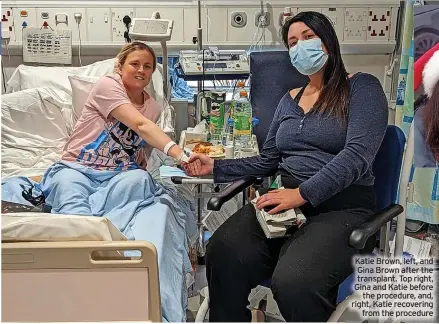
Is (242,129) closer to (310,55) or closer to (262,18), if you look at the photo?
(310,55)

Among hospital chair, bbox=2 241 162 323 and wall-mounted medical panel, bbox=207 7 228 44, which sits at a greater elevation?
wall-mounted medical panel, bbox=207 7 228 44

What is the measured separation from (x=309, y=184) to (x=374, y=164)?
1.15 feet

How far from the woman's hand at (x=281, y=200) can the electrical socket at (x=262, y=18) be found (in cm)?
153

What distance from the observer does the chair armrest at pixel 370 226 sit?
66.4 inches

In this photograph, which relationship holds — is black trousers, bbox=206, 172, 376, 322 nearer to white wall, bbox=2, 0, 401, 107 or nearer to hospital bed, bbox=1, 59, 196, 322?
hospital bed, bbox=1, 59, 196, 322

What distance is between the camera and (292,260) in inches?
72.9

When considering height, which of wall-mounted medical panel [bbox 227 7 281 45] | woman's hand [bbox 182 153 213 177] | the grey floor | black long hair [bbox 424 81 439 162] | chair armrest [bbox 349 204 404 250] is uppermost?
wall-mounted medical panel [bbox 227 7 281 45]

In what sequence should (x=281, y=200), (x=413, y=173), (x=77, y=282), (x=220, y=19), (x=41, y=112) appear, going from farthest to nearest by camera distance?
(x=220, y=19) → (x=41, y=112) → (x=413, y=173) → (x=281, y=200) → (x=77, y=282)

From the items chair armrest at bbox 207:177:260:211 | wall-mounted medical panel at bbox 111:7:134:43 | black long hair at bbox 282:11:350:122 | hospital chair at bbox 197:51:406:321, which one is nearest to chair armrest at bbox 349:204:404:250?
hospital chair at bbox 197:51:406:321

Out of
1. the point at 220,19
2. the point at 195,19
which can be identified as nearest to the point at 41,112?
the point at 195,19

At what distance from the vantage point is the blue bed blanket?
6.75 ft

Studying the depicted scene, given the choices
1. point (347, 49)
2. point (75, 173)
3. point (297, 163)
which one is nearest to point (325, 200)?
point (297, 163)

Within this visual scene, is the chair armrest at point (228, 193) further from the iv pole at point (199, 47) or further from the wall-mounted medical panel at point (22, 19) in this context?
the wall-mounted medical panel at point (22, 19)

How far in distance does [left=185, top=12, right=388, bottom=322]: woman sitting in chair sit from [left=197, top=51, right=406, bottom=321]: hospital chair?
8 centimetres
